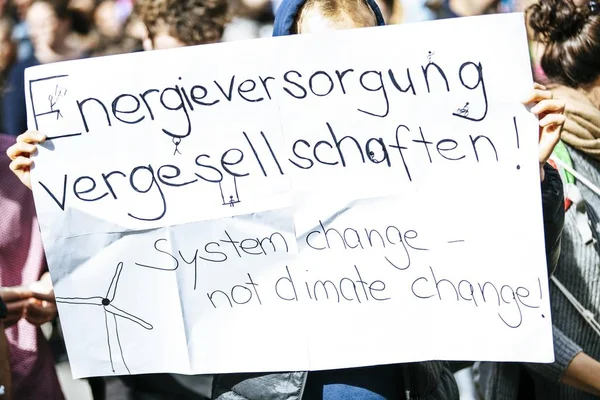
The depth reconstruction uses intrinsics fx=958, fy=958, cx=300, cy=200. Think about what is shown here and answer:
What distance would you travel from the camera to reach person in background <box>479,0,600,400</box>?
2666 mm

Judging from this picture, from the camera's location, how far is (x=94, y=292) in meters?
2.14

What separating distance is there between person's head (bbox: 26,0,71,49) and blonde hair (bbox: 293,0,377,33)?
164 inches

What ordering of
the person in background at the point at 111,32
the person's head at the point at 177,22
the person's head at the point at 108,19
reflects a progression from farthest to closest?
the person's head at the point at 108,19 < the person in background at the point at 111,32 < the person's head at the point at 177,22

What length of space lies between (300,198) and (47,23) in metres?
4.37

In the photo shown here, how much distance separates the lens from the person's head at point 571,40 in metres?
2.85

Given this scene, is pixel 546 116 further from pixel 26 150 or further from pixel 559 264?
pixel 26 150

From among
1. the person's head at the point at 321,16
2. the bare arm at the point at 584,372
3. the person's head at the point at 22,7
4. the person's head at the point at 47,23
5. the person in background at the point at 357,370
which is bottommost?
the bare arm at the point at 584,372

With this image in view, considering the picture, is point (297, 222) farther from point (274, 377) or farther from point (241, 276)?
point (274, 377)

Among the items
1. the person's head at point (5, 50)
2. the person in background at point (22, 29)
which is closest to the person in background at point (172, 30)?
the person's head at point (5, 50)

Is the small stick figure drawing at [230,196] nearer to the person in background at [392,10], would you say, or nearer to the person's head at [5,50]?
the person's head at [5,50]

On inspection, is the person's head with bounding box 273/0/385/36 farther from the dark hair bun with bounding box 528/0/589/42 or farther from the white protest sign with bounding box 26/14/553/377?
the dark hair bun with bounding box 528/0/589/42

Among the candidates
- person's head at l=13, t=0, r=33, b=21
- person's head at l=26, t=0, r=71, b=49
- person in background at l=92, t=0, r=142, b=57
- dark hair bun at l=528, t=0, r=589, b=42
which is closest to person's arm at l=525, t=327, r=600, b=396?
dark hair bun at l=528, t=0, r=589, b=42

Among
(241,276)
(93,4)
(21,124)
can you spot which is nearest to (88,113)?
(241,276)

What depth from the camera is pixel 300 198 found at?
2115 millimetres
